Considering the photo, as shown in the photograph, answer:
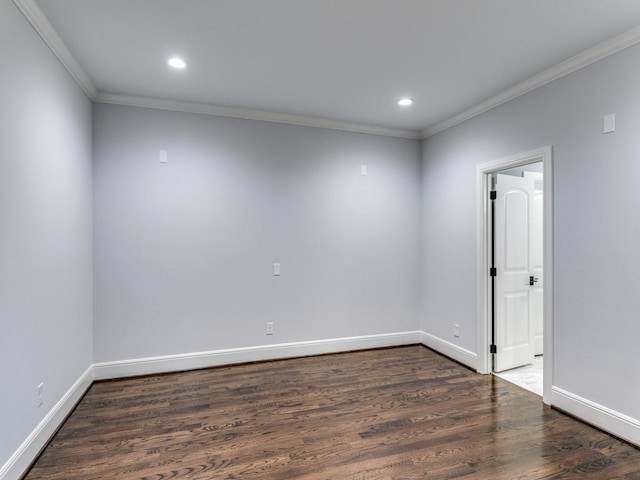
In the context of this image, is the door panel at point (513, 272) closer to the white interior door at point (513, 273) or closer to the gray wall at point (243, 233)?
the white interior door at point (513, 273)

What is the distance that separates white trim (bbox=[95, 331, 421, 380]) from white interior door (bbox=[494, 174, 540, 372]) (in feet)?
3.75

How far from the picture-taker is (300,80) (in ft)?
9.90

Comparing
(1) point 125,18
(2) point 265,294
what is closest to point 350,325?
(2) point 265,294

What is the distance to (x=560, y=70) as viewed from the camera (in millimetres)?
2707

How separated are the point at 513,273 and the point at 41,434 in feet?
13.6

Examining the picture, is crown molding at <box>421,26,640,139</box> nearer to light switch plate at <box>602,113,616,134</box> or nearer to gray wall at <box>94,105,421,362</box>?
light switch plate at <box>602,113,616,134</box>

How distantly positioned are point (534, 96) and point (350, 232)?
2228 millimetres

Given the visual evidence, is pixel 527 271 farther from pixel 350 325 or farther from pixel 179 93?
pixel 179 93

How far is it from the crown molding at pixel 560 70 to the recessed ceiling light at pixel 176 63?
279cm

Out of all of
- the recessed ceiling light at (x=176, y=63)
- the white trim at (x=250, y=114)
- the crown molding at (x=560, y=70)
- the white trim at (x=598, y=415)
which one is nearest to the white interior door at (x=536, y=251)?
the crown molding at (x=560, y=70)

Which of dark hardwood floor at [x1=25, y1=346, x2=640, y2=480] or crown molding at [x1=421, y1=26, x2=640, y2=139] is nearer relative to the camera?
dark hardwood floor at [x1=25, y1=346, x2=640, y2=480]

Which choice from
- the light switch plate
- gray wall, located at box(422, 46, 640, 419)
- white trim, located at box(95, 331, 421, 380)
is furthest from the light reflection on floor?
the light switch plate

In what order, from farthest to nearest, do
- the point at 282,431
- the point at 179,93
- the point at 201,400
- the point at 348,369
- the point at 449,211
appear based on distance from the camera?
the point at 449,211 < the point at 348,369 < the point at 179,93 < the point at 201,400 < the point at 282,431

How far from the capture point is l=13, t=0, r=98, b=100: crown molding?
1995mm
